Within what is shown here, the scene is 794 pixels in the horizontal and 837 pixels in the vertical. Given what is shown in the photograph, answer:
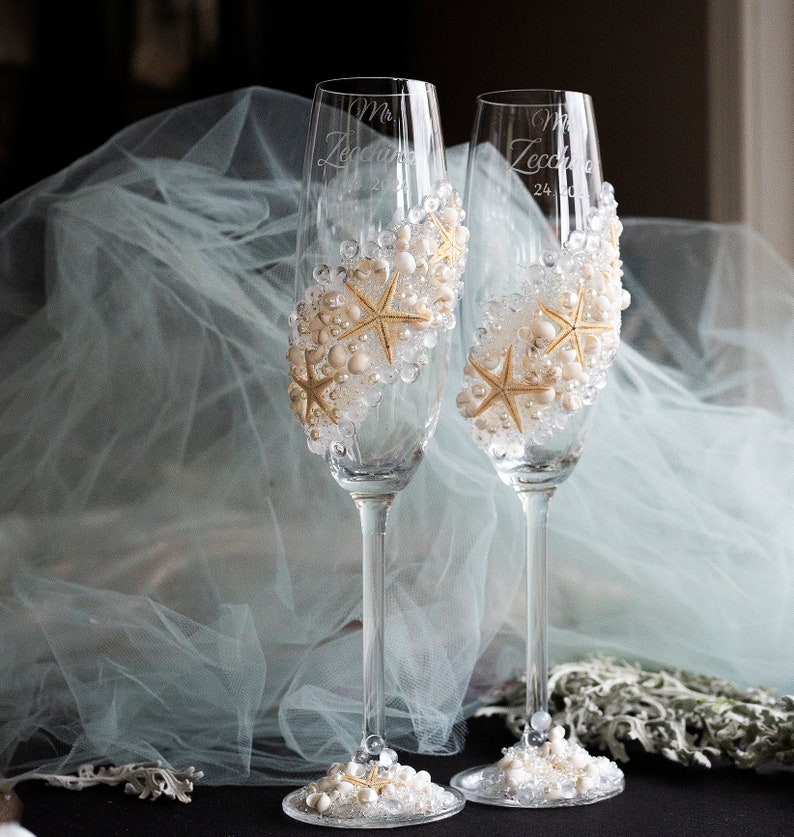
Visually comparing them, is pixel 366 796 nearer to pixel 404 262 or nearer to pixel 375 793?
pixel 375 793

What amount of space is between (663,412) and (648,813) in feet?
1.34

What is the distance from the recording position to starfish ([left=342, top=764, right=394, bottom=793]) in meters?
0.71

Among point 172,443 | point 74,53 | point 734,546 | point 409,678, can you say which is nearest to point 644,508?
point 734,546

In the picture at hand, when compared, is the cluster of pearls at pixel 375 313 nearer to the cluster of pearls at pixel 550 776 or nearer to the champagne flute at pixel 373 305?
the champagne flute at pixel 373 305

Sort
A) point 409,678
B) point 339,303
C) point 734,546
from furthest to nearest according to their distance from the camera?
1. point 734,546
2. point 409,678
3. point 339,303

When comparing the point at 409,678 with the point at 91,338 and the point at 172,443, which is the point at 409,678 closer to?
the point at 172,443

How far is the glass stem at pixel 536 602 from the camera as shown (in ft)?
2.47

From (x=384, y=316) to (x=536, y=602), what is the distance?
21 centimetres

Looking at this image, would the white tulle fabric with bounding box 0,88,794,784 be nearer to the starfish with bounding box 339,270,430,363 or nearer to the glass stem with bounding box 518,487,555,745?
the glass stem with bounding box 518,487,555,745

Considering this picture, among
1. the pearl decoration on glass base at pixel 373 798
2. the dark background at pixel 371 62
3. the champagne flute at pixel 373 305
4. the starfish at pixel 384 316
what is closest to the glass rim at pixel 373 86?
the champagne flute at pixel 373 305

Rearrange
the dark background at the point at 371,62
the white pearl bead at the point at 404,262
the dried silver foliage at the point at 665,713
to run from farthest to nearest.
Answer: the dark background at the point at 371,62 < the dried silver foliage at the point at 665,713 < the white pearl bead at the point at 404,262

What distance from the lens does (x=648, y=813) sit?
712 millimetres

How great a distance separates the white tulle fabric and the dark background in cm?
100

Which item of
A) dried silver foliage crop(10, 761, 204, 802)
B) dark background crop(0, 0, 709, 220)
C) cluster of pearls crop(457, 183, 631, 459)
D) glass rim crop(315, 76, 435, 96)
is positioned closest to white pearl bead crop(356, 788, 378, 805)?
dried silver foliage crop(10, 761, 204, 802)
